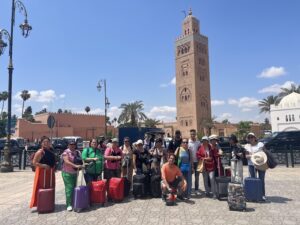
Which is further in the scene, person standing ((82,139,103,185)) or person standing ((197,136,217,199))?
person standing ((197,136,217,199))

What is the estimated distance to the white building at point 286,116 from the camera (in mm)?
51344

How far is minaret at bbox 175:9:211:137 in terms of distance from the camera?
78.2 metres

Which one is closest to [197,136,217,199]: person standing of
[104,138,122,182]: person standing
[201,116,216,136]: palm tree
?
[104,138,122,182]: person standing

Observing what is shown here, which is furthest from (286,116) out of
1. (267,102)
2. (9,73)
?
(9,73)

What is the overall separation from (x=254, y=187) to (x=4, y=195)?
7.40 m

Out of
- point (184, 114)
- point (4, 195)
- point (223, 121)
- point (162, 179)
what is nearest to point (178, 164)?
point (162, 179)

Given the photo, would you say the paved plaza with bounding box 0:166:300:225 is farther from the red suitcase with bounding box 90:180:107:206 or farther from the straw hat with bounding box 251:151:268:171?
the straw hat with bounding box 251:151:268:171

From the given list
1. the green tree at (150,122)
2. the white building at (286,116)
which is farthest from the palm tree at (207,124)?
the white building at (286,116)

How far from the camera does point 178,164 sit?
8.17 metres

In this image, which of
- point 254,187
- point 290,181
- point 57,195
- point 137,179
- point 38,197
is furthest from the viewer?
point 290,181

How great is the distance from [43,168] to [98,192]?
1.46 m

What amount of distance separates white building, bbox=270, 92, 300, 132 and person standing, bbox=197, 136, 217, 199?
48.6m

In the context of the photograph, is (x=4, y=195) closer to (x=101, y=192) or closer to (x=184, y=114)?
(x=101, y=192)

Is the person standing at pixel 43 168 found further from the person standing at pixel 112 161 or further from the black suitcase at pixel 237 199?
the black suitcase at pixel 237 199
